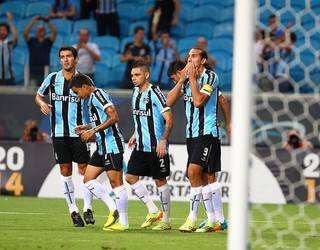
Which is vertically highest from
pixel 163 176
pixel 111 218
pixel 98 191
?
pixel 163 176

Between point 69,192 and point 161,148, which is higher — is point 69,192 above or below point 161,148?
below

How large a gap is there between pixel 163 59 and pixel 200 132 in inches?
269

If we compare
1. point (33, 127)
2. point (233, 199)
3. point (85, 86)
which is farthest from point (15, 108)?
point (233, 199)

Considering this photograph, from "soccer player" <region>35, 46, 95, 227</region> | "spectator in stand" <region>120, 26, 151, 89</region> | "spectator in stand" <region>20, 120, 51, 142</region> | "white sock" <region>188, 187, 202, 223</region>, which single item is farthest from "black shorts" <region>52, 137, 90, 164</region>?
"spectator in stand" <region>120, 26, 151, 89</region>

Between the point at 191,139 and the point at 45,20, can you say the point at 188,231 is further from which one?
the point at 45,20

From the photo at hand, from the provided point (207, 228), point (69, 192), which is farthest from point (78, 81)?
point (207, 228)

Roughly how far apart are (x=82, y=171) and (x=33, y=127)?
5.25 metres

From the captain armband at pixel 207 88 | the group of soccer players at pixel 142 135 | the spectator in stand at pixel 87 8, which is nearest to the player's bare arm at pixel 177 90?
the group of soccer players at pixel 142 135

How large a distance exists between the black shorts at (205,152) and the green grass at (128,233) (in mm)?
752

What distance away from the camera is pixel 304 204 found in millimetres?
14461

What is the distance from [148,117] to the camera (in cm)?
1012

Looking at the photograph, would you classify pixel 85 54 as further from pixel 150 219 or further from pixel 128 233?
pixel 128 233

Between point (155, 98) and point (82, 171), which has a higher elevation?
point (155, 98)

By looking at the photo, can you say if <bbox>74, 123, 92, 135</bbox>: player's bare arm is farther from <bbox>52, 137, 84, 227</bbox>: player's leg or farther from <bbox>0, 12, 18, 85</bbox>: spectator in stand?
<bbox>0, 12, 18, 85</bbox>: spectator in stand
